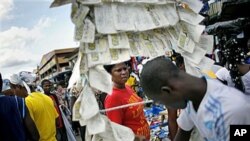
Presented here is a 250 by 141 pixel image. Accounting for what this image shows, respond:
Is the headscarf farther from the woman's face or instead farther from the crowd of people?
the woman's face

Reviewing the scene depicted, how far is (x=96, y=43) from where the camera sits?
8.04ft

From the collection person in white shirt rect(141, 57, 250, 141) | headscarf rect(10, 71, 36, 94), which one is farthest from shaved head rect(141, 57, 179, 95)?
headscarf rect(10, 71, 36, 94)

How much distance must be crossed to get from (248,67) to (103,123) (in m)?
1.53

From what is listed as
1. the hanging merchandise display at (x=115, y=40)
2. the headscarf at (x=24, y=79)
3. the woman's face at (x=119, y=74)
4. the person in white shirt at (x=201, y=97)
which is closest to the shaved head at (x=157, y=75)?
the person in white shirt at (x=201, y=97)

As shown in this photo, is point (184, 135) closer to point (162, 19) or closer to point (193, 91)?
point (193, 91)

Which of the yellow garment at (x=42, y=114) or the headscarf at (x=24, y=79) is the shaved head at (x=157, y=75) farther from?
the headscarf at (x=24, y=79)

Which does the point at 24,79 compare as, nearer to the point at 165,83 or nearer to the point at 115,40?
the point at 115,40

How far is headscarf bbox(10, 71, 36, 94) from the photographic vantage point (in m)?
3.79

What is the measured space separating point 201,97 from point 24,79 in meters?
2.64

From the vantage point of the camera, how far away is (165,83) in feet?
5.82

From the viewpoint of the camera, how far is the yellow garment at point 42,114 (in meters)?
3.75

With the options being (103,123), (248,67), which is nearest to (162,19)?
(103,123)

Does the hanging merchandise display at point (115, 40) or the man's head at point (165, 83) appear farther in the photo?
the hanging merchandise display at point (115, 40)

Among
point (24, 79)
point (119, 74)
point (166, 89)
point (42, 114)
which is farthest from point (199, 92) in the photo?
point (24, 79)
